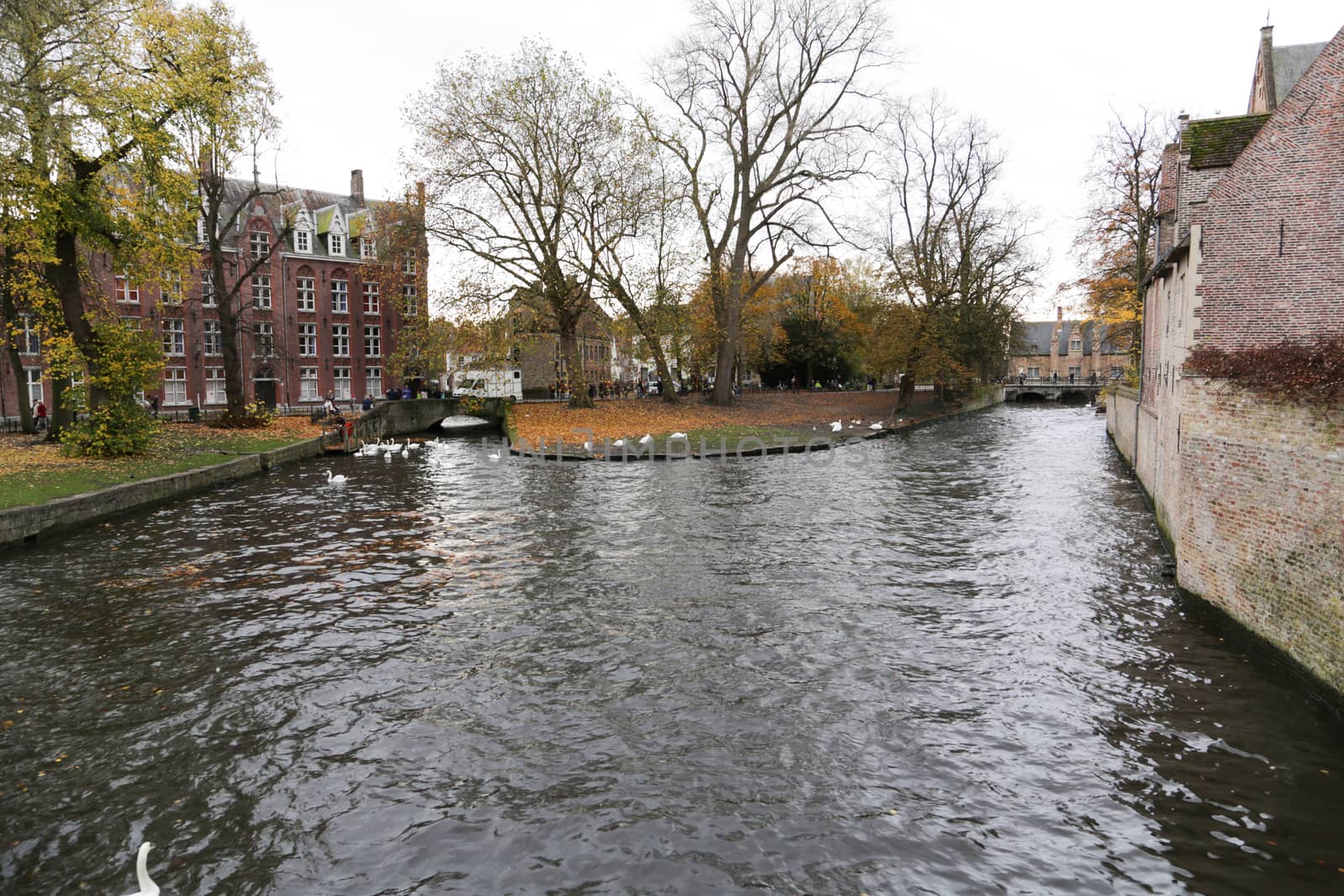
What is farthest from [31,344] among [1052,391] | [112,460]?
[1052,391]

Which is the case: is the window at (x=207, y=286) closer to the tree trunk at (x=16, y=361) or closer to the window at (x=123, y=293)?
→ the window at (x=123, y=293)

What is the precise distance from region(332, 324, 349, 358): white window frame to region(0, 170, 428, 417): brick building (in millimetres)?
64

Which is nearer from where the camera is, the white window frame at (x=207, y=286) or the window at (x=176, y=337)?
the window at (x=176, y=337)

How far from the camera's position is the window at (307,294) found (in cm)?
5809

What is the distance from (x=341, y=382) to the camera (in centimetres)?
6069

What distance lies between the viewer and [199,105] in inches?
990

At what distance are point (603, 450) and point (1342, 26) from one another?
2472 centimetres

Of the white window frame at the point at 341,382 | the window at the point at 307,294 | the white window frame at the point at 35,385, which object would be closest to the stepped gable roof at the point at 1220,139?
the white window frame at the point at 35,385

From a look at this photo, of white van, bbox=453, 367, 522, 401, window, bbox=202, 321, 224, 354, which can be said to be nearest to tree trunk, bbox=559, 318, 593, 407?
white van, bbox=453, 367, 522, 401

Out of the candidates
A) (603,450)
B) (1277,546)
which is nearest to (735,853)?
(1277,546)

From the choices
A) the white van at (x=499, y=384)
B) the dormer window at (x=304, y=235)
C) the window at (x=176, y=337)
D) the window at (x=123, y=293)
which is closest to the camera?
the window at (x=123, y=293)

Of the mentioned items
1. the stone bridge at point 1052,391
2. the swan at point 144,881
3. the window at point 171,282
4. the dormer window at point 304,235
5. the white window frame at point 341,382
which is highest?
the dormer window at point 304,235

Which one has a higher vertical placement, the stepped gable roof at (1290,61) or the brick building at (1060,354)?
the stepped gable roof at (1290,61)

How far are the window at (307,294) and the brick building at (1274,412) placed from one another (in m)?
58.2
